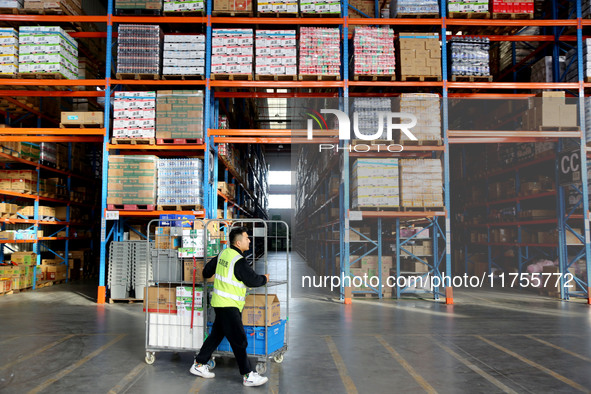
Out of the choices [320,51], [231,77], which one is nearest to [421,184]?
[320,51]

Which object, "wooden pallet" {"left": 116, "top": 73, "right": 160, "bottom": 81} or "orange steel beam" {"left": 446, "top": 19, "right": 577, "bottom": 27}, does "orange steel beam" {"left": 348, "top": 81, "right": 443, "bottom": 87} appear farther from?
"wooden pallet" {"left": 116, "top": 73, "right": 160, "bottom": 81}

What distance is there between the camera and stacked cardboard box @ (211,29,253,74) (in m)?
11.2

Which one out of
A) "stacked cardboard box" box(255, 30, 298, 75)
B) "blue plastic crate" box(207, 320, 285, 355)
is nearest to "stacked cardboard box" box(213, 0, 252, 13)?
"stacked cardboard box" box(255, 30, 298, 75)

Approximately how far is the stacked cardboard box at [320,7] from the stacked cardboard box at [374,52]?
74cm

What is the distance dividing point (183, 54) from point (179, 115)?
1.45 meters

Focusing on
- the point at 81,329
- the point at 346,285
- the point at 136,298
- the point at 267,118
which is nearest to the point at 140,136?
the point at 136,298

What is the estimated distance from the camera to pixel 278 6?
37.3 ft

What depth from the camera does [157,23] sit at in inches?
463

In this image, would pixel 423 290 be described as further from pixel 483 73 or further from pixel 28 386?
pixel 28 386

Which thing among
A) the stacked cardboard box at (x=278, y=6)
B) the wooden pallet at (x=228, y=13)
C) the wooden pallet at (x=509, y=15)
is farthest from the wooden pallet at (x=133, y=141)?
the wooden pallet at (x=509, y=15)

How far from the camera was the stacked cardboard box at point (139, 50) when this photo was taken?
11141mm

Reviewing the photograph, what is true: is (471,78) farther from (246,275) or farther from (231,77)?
(246,275)

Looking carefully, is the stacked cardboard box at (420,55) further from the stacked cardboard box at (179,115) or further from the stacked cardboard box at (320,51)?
the stacked cardboard box at (179,115)

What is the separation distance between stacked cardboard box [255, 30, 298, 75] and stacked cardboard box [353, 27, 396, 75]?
153cm
